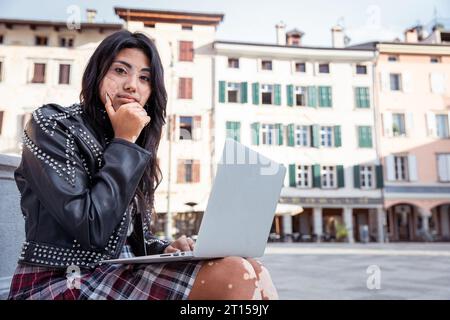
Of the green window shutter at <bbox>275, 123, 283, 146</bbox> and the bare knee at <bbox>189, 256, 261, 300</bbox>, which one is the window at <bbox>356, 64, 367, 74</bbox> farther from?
the bare knee at <bbox>189, 256, 261, 300</bbox>

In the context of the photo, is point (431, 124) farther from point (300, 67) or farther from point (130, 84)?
point (130, 84)

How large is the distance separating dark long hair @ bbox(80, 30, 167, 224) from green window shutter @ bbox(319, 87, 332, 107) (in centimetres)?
2061

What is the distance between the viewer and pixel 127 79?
4.09 ft

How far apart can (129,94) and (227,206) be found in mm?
528

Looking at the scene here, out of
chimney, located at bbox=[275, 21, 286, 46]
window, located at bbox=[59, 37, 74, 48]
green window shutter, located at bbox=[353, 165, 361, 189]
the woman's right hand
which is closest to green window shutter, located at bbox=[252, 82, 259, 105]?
chimney, located at bbox=[275, 21, 286, 46]

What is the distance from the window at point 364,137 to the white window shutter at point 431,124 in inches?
127

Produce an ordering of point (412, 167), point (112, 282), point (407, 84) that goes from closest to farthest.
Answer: point (112, 282) → point (412, 167) → point (407, 84)

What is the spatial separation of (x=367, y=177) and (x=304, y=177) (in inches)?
131

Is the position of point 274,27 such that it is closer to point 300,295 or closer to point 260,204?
point 300,295

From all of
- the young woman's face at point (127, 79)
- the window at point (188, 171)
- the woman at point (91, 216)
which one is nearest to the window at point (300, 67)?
the window at point (188, 171)

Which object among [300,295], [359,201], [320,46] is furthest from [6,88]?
[300,295]

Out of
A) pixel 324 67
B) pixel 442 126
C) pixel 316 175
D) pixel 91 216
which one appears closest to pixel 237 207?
pixel 91 216

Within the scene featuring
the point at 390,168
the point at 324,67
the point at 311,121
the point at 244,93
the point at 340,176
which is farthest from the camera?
the point at 324,67
